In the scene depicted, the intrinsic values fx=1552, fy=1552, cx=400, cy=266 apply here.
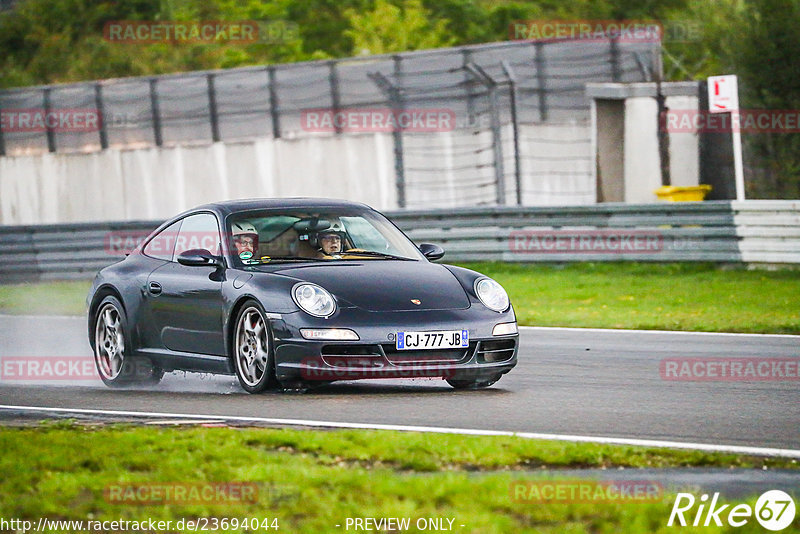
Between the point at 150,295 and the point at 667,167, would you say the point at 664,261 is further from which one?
the point at 150,295

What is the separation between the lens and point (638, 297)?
18.2m

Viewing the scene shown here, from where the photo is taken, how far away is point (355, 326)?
9.49 meters

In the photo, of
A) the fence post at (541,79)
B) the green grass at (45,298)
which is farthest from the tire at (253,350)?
the fence post at (541,79)

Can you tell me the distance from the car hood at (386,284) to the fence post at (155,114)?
19373 millimetres

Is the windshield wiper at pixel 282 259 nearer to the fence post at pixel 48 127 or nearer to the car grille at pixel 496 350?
the car grille at pixel 496 350

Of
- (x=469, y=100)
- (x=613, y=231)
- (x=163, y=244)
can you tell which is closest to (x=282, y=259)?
(x=163, y=244)

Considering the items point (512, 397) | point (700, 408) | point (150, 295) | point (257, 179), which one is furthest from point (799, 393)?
point (257, 179)

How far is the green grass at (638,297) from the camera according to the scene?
15.8 metres

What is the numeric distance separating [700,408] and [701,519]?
12.3 ft

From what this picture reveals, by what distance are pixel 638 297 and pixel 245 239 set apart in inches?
335

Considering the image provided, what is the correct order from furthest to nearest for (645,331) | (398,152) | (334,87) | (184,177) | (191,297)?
(184,177)
(334,87)
(398,152)
(645,331)
(191,297)

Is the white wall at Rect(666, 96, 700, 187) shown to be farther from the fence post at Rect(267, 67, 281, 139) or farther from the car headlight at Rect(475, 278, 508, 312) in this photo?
the car headlight at Rect(475, 278, 508, 312)

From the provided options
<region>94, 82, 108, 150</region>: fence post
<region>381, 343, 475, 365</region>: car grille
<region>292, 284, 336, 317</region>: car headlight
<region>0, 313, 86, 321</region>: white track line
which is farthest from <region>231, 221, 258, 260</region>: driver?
<region>94, 82, 108, 150</region>: fence post

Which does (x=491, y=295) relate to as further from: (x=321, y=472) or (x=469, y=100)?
(x=469, y=100)
